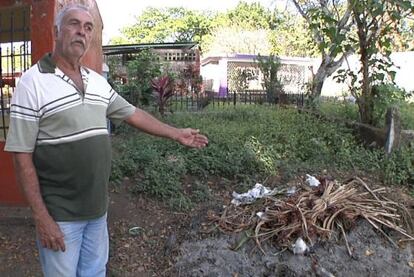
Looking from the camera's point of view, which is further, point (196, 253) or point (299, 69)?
point (299, 69)

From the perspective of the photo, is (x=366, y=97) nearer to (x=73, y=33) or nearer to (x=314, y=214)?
(x=314, y=214)

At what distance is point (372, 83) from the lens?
7281 millimetres

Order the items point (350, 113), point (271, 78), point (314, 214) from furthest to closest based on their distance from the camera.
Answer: point (271, 78)
point (350, 113)
point (314, 214)

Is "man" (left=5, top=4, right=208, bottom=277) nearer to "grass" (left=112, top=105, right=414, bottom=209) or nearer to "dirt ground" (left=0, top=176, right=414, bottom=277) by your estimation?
"dirt ground" (left=0, top=176, right=414, bottom=277)

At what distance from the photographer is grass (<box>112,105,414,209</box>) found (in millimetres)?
5297

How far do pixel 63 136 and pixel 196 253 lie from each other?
2172 millimetres

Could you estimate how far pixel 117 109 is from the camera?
264cm

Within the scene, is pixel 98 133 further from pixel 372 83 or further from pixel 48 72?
pixel 372 83

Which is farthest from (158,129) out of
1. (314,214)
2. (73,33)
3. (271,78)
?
(271,78)

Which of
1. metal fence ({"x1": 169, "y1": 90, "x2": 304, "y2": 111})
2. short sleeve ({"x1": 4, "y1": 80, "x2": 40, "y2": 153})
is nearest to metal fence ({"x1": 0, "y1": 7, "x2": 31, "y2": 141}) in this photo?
short sleeve ({"x1": 4, "y1": 80, "x2": 40, "y2": 153})

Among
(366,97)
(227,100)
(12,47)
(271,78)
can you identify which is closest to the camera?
(12,47)

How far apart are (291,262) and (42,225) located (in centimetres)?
230

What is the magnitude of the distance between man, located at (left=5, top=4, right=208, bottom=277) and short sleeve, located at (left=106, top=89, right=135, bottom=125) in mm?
153

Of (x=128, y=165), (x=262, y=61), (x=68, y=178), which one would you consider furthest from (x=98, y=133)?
(x=262, y=61)
